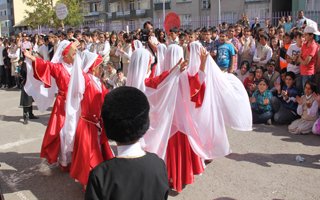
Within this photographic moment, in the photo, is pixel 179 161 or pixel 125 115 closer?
pixel 125 115

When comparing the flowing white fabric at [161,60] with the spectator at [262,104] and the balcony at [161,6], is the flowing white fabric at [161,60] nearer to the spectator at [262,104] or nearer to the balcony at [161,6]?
the spectator at [262,104]

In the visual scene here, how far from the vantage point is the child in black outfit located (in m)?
1.94

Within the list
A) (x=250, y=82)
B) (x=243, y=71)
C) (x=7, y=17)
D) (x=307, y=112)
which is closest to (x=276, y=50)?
(x=243, y=71)

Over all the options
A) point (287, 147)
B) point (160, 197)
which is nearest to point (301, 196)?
point (287, 147)

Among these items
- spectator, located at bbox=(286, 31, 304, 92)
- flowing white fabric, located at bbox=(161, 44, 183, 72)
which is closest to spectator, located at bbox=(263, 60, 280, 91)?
spectator, located at bbox=(286, 31, 304, 92)

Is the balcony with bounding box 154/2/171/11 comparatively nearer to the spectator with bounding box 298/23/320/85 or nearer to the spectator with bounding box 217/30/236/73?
the spectator with bounding box 217/30/236/73

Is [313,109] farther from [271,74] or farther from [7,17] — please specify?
[7,17]

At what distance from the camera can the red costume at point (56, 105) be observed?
489 centimetres

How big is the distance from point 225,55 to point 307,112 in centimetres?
234

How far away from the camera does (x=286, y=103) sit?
7582mm

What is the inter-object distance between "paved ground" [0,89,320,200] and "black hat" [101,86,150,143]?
8.29ft

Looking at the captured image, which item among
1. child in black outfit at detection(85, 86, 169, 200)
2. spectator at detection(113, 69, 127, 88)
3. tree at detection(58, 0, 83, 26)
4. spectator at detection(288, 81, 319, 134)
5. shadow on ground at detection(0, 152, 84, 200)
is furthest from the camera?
tree at detection(58, 0, 83, 26)

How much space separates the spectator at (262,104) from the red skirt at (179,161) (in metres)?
3.45

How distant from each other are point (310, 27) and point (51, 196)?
5571mm
